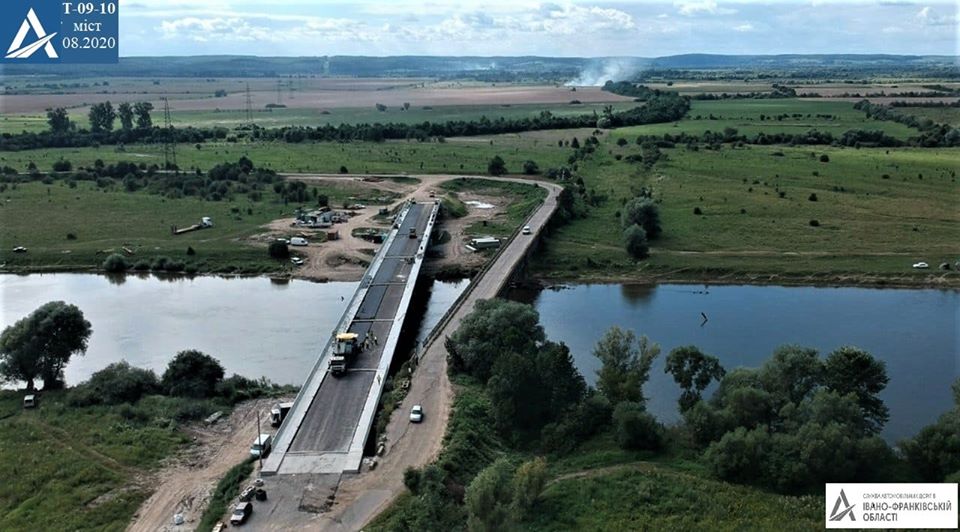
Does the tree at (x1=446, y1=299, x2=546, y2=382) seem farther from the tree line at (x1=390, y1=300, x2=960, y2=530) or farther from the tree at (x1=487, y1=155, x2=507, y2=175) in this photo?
the tree at (x1=487, y1=155, x2=507, y2=175)

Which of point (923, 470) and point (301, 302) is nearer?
point (923, 470)

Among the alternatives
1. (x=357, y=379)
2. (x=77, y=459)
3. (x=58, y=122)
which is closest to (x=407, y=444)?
(x=357, y=379)

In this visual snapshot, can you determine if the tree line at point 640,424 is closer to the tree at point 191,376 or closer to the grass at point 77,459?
the grass at point 77,459

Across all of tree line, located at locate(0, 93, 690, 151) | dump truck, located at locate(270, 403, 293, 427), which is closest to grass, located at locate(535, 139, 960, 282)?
dump truck, located at locate(270, 403, 293, 427)

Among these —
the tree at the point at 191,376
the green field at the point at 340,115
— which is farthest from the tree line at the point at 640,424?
the green field at the point at 340,115

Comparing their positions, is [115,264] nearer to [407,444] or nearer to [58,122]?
[407,444]

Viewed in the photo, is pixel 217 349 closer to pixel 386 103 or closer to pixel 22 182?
pixel 22 182

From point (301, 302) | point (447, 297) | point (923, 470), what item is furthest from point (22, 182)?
point (923, 470)
